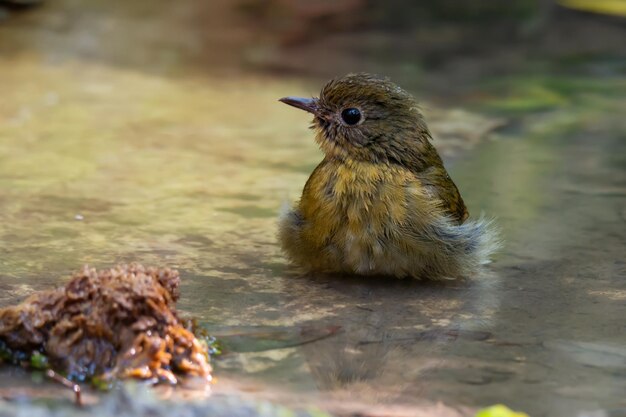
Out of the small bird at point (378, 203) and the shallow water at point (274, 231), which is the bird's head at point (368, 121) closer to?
the small bird at point (378, 203)

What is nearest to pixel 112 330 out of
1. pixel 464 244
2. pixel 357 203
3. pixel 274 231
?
pixel 357 203

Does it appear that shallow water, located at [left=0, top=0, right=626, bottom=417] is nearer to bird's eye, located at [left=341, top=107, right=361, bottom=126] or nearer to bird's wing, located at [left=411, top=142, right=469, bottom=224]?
bird's wing, located at [left=411, top=142, right=469, bottom=224]

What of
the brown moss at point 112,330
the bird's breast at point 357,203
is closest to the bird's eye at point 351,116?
the bird's breast at point 357,203

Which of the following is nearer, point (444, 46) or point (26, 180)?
point (26, 180)

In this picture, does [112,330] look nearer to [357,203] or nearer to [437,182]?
[357,203]

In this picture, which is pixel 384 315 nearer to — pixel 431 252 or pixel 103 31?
pixel 431 252

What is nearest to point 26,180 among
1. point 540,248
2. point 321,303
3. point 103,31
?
point 321,303
